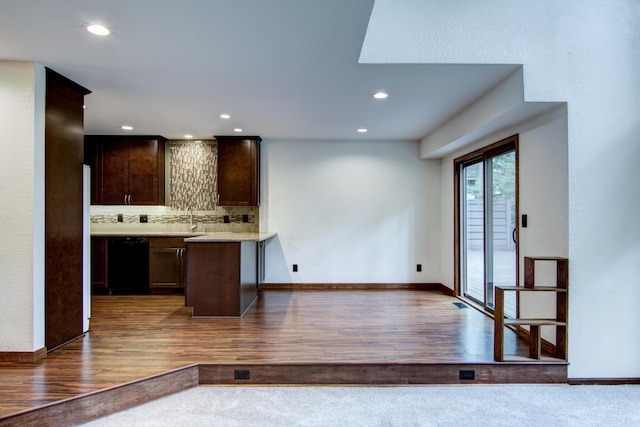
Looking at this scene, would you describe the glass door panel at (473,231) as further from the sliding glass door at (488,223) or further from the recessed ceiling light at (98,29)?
the recessed ceiling light at (98,29)

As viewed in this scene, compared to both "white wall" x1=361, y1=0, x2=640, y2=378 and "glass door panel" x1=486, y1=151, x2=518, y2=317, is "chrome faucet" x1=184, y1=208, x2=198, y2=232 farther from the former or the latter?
"glass door panel" x1=486, y1=151, x2=518, y2=317

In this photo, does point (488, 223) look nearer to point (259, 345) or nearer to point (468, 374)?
point (468, 374)

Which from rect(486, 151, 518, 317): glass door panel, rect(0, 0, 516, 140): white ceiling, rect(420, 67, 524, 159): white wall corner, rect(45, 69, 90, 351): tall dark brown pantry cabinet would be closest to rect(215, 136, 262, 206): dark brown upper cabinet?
rect(0, 0, 516, 140): white ceiling

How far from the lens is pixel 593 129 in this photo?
8.83 feet

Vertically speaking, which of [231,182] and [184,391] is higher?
[231,182]

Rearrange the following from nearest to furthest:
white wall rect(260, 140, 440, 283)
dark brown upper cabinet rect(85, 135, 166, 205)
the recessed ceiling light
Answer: the recessed ceiling light < dark brown upper cabinet rect(85, 135, 166, 205) < white wall rect(260, 140, 440, 283)

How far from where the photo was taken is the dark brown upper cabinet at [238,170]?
529cm

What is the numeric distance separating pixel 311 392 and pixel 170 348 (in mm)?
1281

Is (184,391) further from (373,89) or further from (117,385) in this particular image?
(373,89)

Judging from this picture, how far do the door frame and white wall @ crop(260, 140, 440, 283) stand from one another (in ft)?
1.77

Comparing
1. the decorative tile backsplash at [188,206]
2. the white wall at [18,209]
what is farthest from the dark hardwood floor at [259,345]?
the decorative tile backsplash at [188,206]

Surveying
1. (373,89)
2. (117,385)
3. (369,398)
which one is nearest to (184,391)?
(117,385)

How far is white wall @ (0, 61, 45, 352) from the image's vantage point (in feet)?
8.87

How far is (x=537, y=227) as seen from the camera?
3.11 m
